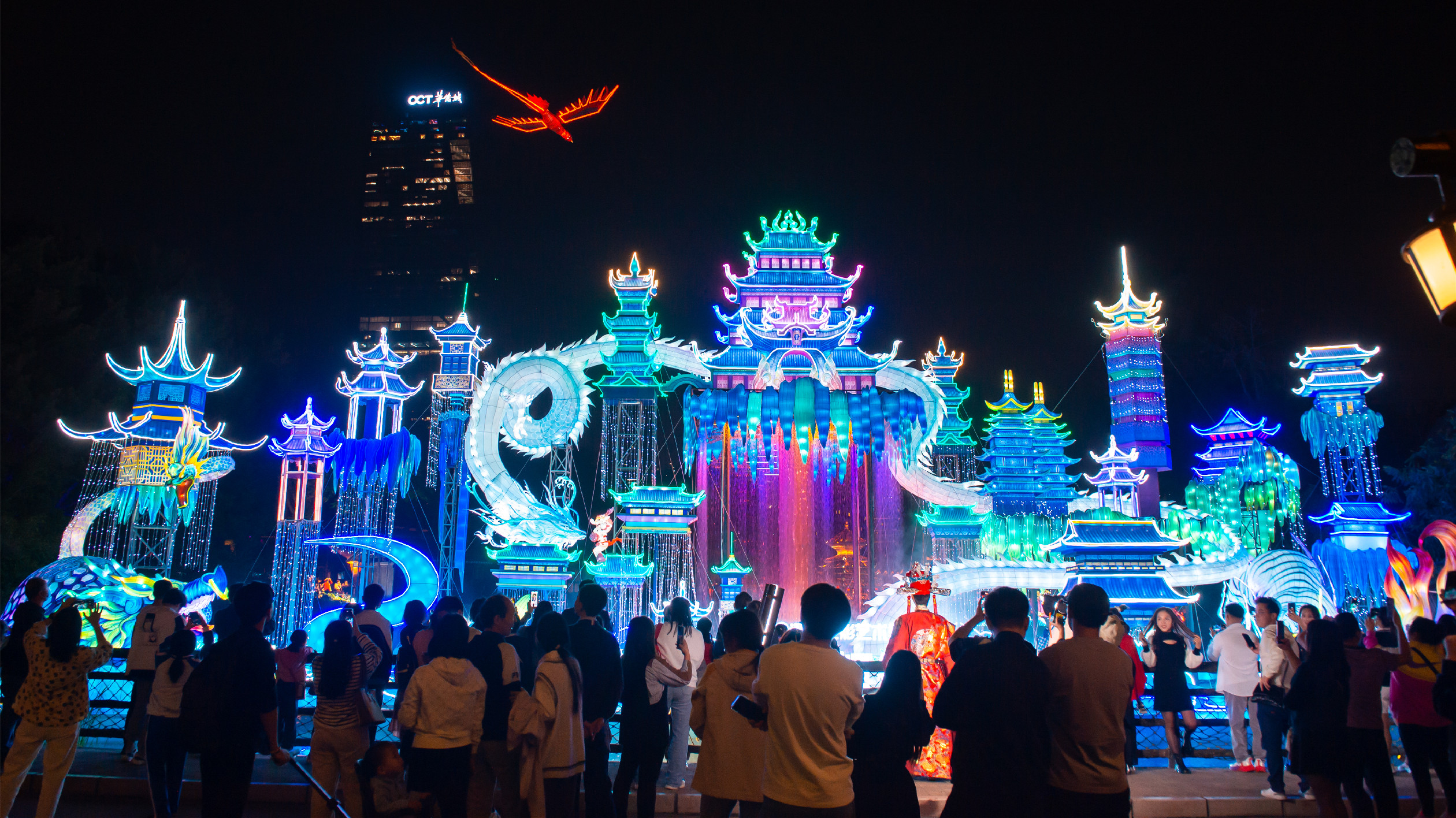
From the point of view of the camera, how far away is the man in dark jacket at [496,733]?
193 inches

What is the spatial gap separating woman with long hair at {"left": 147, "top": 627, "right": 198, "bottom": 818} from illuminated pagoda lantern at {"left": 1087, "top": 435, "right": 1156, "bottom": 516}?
753 inches

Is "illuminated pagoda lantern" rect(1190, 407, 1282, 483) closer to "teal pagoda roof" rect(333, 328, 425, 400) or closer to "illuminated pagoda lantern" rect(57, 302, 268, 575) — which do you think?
"teal pagoda roof" rect(333, 328, 425, 400)

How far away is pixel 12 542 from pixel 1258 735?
2318 centimetres

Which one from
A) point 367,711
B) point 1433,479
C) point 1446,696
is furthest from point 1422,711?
point 1433,479

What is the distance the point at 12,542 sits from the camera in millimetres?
18641

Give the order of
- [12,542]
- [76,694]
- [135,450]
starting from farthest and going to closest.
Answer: [12,542] → [135,450] → [76,694]

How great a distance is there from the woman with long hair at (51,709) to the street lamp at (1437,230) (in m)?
7.30

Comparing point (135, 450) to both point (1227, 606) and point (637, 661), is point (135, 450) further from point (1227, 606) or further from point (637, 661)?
point (1227, 606)

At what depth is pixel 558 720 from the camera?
15.4 feet

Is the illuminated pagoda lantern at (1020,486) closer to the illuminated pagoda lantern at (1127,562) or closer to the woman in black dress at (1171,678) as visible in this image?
the illuminated pagoda lantern at (1127,562)

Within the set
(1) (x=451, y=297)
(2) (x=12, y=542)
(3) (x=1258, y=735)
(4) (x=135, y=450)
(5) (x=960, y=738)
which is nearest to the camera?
(5) (x=960, y=738)

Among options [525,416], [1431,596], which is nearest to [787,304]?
[525,416]

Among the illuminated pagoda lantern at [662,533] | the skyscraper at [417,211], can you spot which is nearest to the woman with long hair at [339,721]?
the illuminated pagoda lantern at [662,533]

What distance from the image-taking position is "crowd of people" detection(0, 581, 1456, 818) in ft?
11.7
